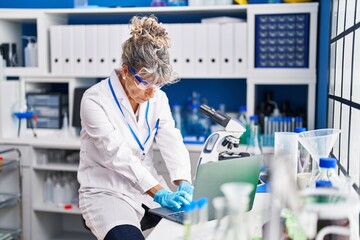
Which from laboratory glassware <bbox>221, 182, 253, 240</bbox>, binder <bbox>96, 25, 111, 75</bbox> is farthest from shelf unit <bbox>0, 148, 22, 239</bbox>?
laboratory glassware <bbox>221, 182, 253, 240</bbox>

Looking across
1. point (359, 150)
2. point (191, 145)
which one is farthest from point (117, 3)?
point (359, 150)

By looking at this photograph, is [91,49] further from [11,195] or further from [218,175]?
[218,175]

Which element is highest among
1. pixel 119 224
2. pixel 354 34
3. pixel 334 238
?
pixel 354 34

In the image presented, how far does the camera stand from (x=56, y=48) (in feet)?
10.2

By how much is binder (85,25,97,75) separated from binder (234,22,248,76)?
36.7 inches

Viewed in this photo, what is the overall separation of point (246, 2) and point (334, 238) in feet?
6.93

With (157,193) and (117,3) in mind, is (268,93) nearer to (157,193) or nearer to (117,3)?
(117,3)

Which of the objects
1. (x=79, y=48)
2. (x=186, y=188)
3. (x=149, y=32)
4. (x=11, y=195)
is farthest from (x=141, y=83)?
(x=11, y=195)

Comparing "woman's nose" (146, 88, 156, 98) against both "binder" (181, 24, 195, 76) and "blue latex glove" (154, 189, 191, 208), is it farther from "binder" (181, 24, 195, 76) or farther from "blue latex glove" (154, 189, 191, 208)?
"binder" (181, 24, 195, 76)

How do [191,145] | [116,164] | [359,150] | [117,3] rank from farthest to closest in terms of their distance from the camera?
[117,3]
[191,145]
[116,164]
[359,150]

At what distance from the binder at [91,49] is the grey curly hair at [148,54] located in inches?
46.5

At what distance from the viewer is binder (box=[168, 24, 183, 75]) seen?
2.92m

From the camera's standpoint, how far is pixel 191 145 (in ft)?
9.25

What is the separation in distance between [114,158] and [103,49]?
1.36 metres
